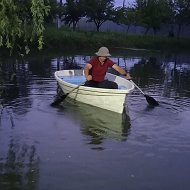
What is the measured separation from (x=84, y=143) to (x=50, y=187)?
2661mm

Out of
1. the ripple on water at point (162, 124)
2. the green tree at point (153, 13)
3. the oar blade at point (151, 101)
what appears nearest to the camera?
the ripple on water at point (162, 124)

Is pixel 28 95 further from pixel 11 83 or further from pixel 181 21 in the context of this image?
pixel 181 21

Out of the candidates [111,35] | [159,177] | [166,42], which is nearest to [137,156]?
[159,177]

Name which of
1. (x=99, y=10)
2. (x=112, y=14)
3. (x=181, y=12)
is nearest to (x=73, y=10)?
Result: (x=99, y=10)

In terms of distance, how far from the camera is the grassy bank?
41125mm

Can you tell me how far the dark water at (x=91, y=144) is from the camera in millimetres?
7664

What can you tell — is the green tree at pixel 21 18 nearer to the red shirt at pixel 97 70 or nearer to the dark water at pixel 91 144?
the dark water at pixel 91 144

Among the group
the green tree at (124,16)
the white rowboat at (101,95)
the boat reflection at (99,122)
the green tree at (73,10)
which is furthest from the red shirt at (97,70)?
A: the green tree at (124,16)

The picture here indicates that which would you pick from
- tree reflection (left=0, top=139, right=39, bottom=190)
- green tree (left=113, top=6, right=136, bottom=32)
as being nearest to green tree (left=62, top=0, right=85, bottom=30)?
green tree (left=113, top=6, right=136, bottom=32)

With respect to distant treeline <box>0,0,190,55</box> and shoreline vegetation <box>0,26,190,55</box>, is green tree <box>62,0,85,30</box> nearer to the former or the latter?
distant treeline <box>0,0,190,55</box>

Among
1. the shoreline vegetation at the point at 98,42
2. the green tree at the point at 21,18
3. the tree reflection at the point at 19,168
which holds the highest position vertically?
the green tree at the point at 21,18

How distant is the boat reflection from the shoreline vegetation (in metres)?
20.5

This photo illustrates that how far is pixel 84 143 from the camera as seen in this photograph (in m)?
9.84

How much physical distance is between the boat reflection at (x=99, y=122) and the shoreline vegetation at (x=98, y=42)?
20529 millimetres
